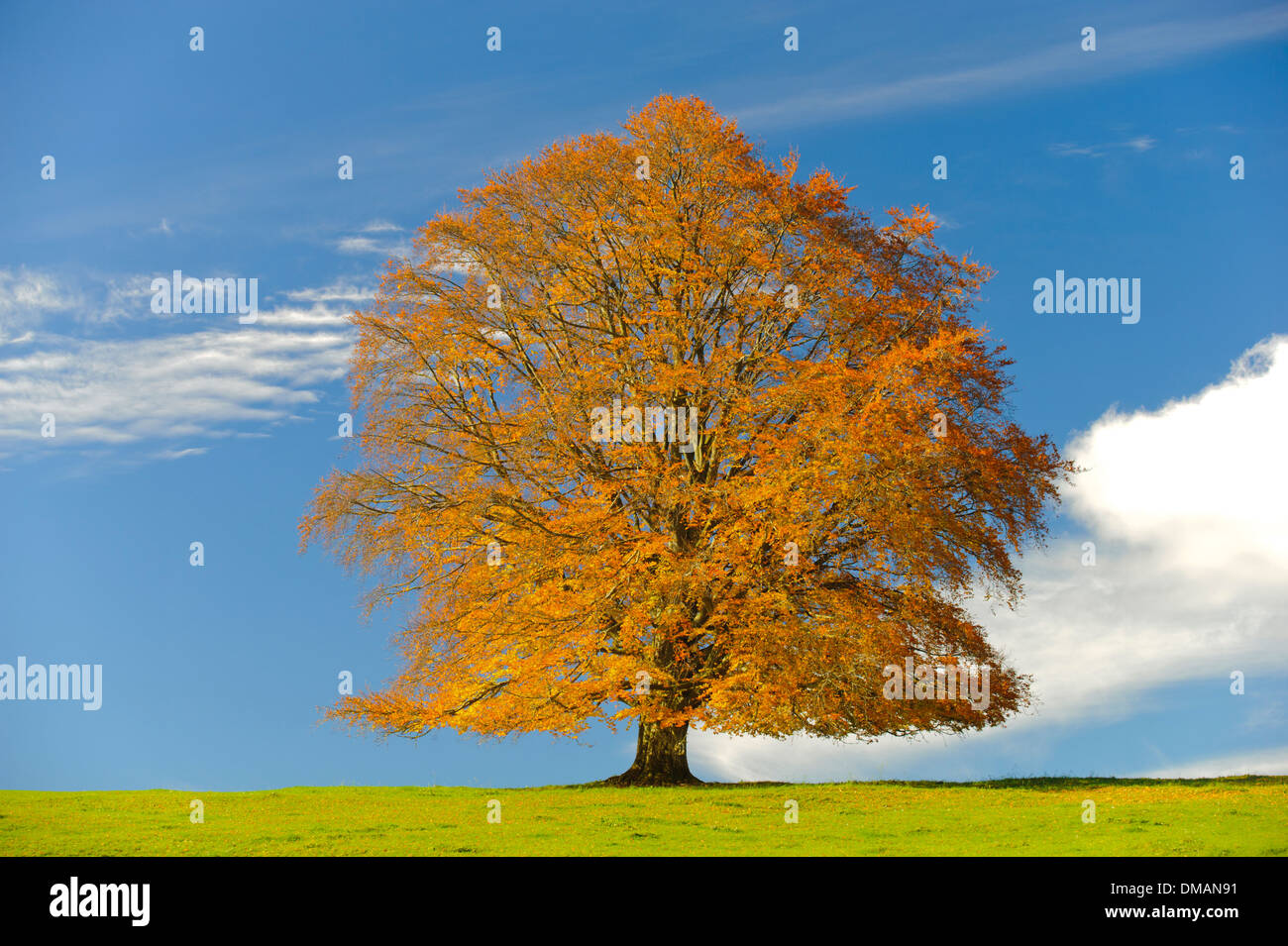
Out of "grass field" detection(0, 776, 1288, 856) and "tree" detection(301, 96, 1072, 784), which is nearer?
"grass field" detection(0, 776, 1288, 856)

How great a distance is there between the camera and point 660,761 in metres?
21.4

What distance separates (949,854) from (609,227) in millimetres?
14167

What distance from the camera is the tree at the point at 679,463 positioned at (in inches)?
771

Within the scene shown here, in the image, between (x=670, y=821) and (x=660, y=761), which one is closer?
(x=670, y=821)

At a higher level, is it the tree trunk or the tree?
the tree

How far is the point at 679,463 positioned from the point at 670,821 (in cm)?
716

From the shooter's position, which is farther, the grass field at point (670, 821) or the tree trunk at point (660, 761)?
the tree trunk at point (660, 761)

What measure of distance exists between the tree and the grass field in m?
1.74

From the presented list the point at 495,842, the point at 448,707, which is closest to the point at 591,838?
the point at 495,842

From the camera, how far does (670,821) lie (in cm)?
1570

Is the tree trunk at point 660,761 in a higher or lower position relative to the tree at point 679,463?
lower

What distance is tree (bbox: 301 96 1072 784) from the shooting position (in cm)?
1959

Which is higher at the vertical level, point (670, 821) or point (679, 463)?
point (679, 463)

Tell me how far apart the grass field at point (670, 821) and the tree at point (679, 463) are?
1741mm
